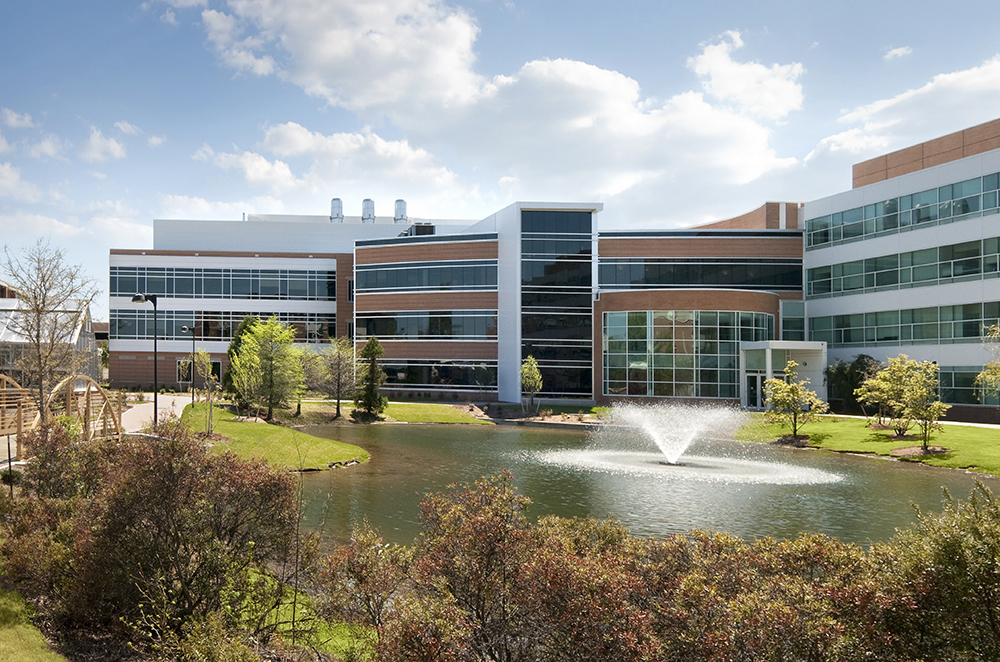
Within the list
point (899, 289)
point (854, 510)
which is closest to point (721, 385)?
point (899, 289)

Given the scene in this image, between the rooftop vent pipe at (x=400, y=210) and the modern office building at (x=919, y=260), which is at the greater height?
the rooftop vent pipe at (x=400, y=210)

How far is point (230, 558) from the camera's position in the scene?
27.3ft

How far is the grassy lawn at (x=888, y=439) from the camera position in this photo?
91.6ft

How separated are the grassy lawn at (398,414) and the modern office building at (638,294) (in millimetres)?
8253

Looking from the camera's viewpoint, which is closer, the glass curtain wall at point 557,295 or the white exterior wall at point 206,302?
the glass curtain wall at point 557,295

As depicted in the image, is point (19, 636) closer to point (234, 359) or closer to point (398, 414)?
point (398, 414)

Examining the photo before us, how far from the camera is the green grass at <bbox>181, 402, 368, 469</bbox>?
2597cm

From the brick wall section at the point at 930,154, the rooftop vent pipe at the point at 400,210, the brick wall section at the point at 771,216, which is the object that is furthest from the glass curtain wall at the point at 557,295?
the rooftop vent pipe at the point at 400,210

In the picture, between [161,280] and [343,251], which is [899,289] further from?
[161,280]

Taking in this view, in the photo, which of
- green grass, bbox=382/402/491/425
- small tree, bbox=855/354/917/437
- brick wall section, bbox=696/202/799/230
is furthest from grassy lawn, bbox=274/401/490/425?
brick wall section, bbox=696/202/799/230

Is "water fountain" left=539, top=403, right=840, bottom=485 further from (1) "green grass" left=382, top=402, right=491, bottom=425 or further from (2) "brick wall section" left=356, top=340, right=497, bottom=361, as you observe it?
(2) "brick wall section" left=356, top=340, right=497, bottom=361

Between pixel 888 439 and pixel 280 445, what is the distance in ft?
103

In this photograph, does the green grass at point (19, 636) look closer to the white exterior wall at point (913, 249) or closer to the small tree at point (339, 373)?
the small tree at point (339, 373)

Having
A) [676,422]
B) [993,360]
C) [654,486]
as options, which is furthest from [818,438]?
[654,486]
